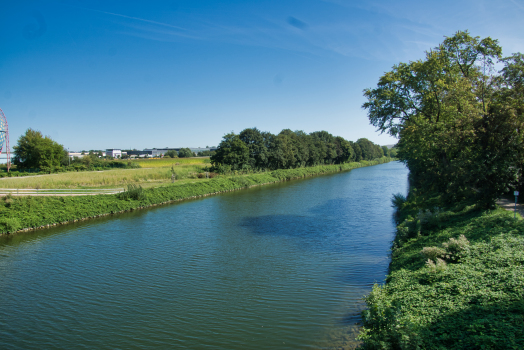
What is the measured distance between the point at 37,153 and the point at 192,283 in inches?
2341

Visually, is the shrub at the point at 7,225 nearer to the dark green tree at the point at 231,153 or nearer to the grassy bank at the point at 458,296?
the grassy bank at the point at 458,296

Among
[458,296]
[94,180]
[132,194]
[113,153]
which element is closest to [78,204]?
[132,194]

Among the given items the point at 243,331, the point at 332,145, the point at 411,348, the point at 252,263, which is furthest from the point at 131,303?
the point at 332,145

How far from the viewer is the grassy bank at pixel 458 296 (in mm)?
6152

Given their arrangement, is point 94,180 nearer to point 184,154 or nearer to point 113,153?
point 184,154

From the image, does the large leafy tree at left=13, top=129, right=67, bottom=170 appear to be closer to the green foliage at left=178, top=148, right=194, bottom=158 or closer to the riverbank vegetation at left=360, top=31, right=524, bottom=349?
the riverbank vegetation at left=360, top=31, right=524, bottom=349

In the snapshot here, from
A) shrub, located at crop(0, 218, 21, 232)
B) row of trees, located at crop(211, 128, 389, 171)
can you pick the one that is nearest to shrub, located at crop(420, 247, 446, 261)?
shrub, located at crop(0, 218, 21, 232)

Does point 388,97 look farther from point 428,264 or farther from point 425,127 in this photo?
point 428,264

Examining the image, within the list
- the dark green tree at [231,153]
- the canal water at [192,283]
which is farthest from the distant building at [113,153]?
the canal water at [192,283]

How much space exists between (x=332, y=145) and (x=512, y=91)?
82.4 meters

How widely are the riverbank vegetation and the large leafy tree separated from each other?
57.4 meters

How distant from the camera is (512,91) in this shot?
46.6 ft

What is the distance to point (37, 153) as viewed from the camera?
191 ft

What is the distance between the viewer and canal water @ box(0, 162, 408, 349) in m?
9.13
